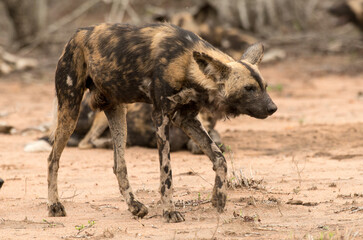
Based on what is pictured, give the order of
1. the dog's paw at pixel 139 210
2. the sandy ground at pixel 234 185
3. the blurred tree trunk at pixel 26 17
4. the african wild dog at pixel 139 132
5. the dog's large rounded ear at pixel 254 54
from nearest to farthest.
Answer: the sandy ground at pixel 234 185 → the dog's paw at pixel 139 210 → the dog's large rounded ear at pixel 254 54 → the african wild dog at pixel 139 132 → the blurred tree trunk at pixel 26 17

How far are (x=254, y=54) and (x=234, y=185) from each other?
1.14 meters

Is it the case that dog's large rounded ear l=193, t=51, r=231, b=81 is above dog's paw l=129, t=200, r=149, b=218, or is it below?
above

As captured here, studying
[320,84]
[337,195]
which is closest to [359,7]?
[320,84]

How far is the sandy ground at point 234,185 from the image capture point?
4055 mm

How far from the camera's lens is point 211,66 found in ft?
13.9

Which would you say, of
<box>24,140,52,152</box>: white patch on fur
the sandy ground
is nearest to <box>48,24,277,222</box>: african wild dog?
the sandy ground

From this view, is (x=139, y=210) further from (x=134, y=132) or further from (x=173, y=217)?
(x=134, y=132)

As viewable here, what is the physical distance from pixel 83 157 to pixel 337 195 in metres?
3.42

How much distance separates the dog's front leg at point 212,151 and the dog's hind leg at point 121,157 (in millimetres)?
557

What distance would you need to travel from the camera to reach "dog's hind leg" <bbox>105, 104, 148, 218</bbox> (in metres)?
4.54

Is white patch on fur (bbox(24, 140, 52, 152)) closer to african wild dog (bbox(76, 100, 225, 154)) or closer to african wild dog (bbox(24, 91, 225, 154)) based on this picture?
african wild dog (bbox(24, 91, 225, 154))

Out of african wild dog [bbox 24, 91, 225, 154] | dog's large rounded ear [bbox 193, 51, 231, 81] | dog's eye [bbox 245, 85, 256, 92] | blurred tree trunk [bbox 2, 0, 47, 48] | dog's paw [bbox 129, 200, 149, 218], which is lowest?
dog's paw [bbox 129, 200, 149, 218]

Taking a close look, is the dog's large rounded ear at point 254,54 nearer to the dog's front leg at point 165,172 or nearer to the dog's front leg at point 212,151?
the dog's front leg at point 212,151

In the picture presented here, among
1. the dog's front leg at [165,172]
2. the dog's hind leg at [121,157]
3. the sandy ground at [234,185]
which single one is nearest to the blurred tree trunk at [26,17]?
the sandy ground at [234,185]
